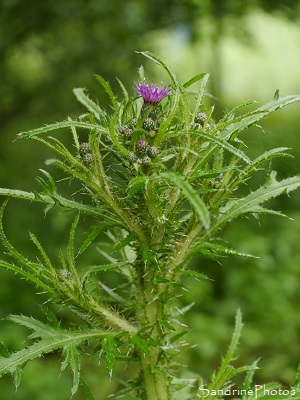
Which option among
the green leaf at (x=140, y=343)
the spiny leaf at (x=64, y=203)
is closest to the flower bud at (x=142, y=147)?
the spiny leaf at (x=64, y=203)

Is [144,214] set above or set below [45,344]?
above

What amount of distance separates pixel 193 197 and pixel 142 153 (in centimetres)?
18

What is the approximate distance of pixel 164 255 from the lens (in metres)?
0.87

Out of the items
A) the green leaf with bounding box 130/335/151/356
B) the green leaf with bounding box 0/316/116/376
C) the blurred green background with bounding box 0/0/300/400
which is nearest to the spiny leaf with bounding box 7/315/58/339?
the green leaf with bounding box 0/316/116/376

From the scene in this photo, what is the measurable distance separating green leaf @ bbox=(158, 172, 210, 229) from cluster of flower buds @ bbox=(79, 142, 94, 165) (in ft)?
0.55

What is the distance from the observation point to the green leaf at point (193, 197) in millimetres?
604

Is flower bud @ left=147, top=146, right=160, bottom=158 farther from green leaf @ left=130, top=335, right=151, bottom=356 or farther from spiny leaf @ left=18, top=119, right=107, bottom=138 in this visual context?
green leaf @ left=130, top=335, right=151, bottom=356

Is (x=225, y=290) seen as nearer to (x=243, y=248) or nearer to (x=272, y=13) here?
(x=243, y=248)

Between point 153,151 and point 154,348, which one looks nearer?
point 153,151

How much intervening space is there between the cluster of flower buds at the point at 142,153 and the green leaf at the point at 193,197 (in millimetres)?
88

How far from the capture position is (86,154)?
84cm

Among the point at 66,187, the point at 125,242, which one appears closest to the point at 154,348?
the point at 125,242

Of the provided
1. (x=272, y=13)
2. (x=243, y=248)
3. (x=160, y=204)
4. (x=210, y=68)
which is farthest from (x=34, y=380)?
(x=210, y=68)

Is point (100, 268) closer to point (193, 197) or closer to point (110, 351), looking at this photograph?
point (110, 351)
